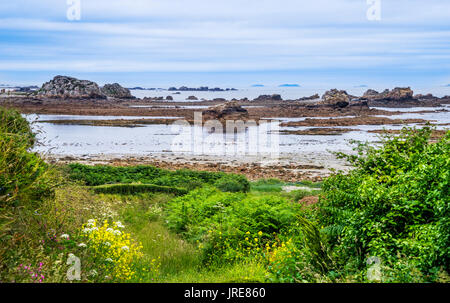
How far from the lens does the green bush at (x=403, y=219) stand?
19.2ft

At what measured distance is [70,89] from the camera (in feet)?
432

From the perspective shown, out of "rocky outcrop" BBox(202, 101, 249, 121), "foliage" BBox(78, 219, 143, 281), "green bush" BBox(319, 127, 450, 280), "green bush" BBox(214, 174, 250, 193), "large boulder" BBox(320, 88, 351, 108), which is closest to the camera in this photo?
"green bush" BBox(319, 127, 450, 280)

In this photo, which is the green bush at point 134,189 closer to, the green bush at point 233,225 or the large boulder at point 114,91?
the green bush at point 233,225

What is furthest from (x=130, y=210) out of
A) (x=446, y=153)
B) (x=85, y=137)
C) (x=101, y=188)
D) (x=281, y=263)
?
(x=85, y=137)

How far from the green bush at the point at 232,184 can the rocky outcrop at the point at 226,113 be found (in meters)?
52.8

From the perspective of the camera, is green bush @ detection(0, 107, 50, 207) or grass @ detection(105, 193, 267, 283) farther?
grass @ detection(105, 193, 267, 283)

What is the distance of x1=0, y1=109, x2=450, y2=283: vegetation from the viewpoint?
6.16 m

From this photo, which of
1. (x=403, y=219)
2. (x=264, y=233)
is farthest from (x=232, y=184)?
(x=403, y=219)

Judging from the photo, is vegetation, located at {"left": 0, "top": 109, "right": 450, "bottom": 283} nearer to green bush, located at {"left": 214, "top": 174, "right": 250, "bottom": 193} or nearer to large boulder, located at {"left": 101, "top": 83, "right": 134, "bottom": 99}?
green bush, located at {"left": 214, "top": 174, "right": 250, "bottom": 193}

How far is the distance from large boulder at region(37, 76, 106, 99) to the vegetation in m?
123

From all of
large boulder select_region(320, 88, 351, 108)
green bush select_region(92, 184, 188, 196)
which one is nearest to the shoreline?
green bush select_region(92, 184, 188, 196)

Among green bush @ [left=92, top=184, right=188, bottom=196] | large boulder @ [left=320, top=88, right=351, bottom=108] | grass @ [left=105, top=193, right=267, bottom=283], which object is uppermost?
large boulder @ [left=320, top=88, right=351, bottom=108]

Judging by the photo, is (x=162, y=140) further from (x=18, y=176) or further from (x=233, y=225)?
(x=18, y=176)

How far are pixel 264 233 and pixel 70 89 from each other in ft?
432
